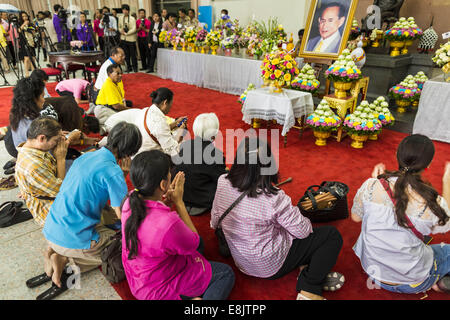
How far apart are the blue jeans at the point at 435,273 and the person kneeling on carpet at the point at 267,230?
302 millimetres

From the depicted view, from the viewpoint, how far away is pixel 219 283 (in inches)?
61.5

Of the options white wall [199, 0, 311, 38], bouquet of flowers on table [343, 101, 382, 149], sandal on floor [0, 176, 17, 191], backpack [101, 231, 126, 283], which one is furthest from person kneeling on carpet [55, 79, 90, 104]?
white wall [199, 0, 311, 38]

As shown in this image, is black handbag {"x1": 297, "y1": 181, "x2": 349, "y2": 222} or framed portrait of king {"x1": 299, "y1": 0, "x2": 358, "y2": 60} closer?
black handbag {"x1": 297, "y1": 181, "x2": 349, "y2": 222}

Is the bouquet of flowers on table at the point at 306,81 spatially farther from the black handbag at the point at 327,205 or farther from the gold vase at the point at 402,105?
the black handbag at the point at 327,205

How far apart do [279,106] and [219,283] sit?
2607mm

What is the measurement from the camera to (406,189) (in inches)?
55.4

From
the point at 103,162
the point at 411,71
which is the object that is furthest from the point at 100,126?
the point at 411,71

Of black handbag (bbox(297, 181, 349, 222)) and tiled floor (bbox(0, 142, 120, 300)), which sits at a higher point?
black handbag (bbox(297, 181, 349, 222))

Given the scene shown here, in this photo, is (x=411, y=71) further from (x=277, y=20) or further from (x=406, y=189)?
(x=406, y=189)

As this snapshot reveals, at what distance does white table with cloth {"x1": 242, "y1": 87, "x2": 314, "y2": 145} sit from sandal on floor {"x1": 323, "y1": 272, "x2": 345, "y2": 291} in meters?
2.15

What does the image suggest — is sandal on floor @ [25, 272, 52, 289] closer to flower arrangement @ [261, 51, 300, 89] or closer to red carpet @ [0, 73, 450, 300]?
red carpet @ [0, 73, 450, 300]

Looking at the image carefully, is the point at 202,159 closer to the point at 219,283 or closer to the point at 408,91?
the point at 219,283

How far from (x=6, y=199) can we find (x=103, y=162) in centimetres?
171

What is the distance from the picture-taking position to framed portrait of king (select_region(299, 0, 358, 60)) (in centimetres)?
414
